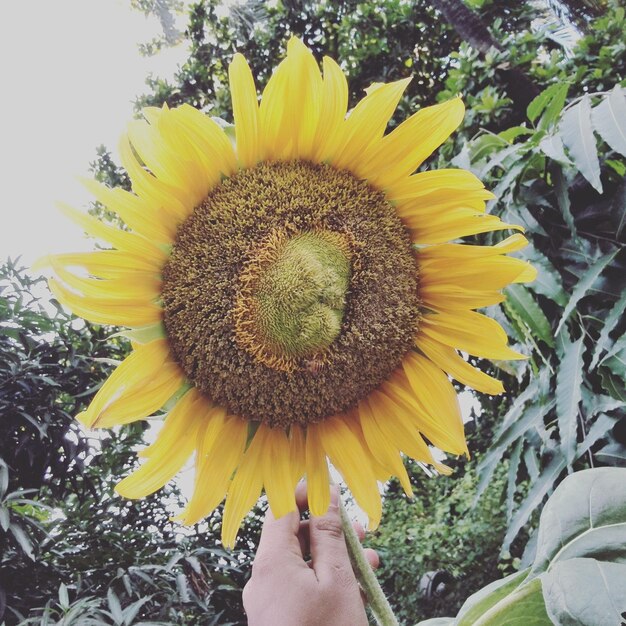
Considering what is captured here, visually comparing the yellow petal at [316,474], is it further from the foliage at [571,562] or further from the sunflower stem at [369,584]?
the foliage at [571,562]

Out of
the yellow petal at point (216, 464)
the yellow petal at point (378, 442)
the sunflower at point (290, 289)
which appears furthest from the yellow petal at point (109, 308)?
the yellow petal at point (378, 442)

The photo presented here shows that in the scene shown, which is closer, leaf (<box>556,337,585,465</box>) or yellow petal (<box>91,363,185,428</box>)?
yellow petal (<box>91,363,185,428</box>)

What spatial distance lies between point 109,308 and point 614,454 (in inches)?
36.7

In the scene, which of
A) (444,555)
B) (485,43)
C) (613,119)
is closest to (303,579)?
(613,119)

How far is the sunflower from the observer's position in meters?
0.52

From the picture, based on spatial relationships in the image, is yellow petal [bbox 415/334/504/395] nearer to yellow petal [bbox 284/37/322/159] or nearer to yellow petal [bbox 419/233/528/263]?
yellow petal [bbox 419/233/528/263]

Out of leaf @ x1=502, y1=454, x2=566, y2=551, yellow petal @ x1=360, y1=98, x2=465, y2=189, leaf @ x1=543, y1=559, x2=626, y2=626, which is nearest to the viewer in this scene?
leaf @ x1=543, y1=559, x2=626, y2=626

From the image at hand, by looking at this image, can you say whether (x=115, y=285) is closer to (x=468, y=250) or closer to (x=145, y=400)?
(x=145, y=400)

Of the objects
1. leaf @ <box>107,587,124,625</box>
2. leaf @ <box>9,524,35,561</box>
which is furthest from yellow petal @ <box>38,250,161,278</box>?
leaf @ <box>107,587,124,625</box>

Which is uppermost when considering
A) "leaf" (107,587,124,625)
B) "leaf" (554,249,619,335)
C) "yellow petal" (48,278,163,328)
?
"yellow petal" (48,278,163,328)

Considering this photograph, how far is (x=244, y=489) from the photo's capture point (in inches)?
22.6

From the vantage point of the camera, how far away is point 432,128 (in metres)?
0.56

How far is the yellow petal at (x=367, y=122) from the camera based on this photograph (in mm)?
543

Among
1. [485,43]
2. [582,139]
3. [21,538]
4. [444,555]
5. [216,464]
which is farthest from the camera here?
[444,555]
